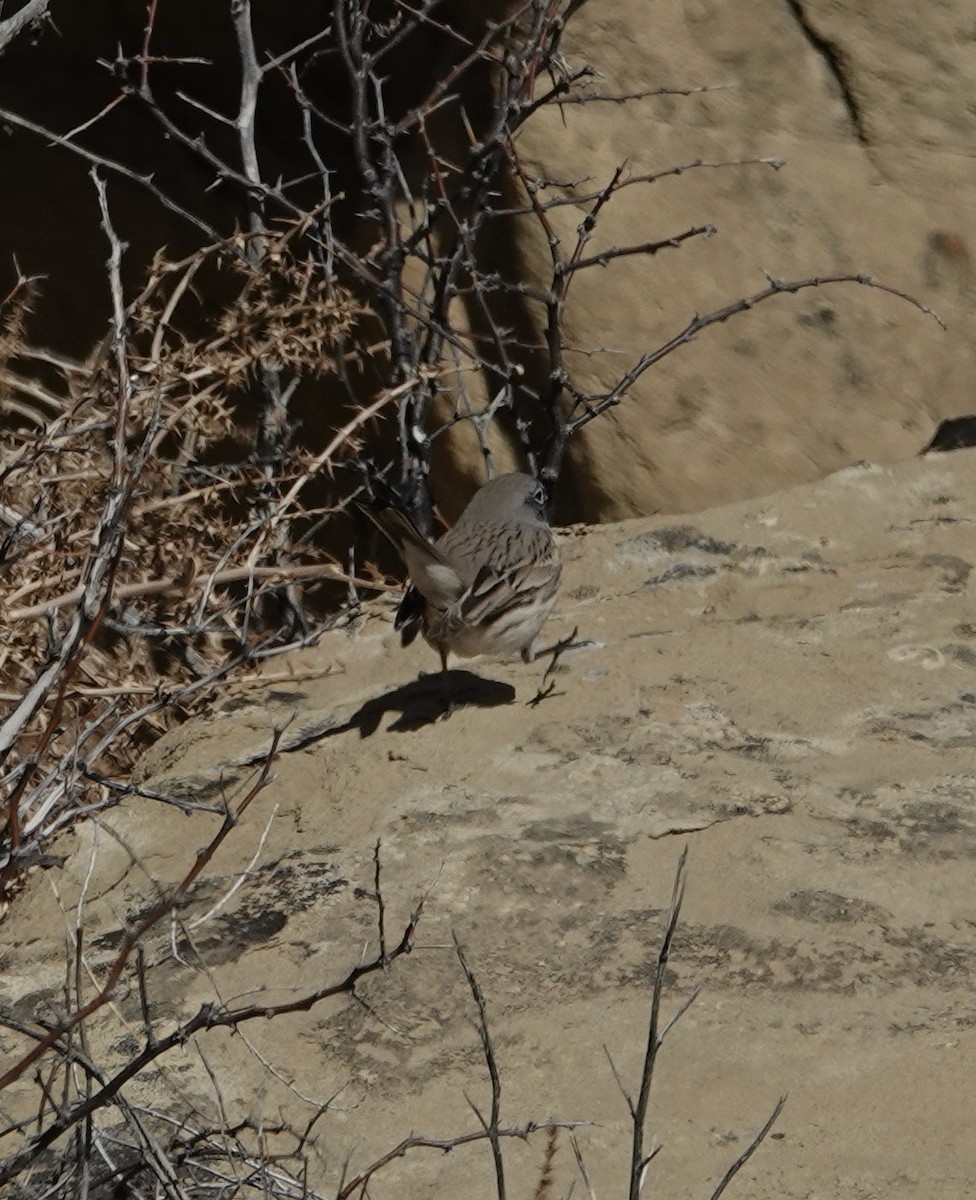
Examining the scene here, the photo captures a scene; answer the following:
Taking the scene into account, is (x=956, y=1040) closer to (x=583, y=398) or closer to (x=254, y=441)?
(x=583, y=398)

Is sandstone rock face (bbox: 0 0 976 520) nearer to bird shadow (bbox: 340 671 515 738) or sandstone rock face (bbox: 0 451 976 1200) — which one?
sandstone rock face (bbox: 0 451 976 1200)

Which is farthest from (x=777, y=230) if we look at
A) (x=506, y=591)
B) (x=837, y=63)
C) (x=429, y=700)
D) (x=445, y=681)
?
(x=429, y=700)

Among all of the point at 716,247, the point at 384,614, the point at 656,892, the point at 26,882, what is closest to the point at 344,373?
the point at 384,614

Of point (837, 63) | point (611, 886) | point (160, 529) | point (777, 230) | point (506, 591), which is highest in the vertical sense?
point (837, 63)

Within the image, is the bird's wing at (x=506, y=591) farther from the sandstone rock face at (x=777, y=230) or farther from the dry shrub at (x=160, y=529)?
the sandstone rock face at (x=777, y=230)

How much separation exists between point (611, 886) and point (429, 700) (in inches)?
53.4

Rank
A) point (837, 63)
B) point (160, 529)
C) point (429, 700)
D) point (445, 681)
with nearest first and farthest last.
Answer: point (429, 700)
point (445, 681)
point (160, 529)
point (837, 63)

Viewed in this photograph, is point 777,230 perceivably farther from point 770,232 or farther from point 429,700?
point 429,700

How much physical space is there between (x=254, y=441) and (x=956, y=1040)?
386 centimetres

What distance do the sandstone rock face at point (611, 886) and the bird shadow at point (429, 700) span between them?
2 centimetres

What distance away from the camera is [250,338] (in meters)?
5.68

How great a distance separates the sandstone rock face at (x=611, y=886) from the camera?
3.30m

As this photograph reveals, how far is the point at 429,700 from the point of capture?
5.30 meters

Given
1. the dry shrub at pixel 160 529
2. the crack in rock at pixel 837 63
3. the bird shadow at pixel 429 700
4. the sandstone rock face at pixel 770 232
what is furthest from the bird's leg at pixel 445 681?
the crack in rock at pixel 837 63
